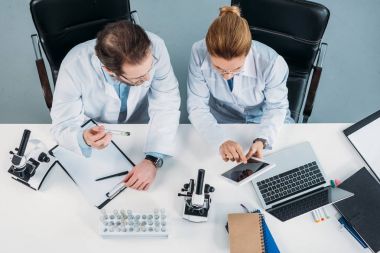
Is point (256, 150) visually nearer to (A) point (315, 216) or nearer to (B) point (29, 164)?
(A) point (315, 216)

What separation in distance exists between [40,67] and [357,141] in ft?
4.52

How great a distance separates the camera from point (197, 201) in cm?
135

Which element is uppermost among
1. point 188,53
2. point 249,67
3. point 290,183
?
point 249,67

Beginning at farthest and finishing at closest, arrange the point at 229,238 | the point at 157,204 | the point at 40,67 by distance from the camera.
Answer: the point at 40,67, the point at 157,204, the point at 229,238

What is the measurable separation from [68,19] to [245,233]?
1072 mm

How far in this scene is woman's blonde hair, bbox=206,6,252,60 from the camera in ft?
4.51

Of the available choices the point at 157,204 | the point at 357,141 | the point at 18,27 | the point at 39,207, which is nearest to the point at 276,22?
the point at 357,141

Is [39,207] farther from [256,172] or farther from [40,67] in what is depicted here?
[256,172]

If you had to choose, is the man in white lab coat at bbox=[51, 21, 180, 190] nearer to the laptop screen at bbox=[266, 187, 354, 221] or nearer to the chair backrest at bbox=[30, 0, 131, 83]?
the chair backrest at bbox=[30, 0, 131, 83]

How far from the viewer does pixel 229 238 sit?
1342mm

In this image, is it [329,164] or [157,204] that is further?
[329,164]

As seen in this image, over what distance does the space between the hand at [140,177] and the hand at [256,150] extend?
0.37 metres

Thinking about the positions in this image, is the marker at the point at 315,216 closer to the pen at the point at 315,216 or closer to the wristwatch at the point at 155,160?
the pen at the point at 315,216

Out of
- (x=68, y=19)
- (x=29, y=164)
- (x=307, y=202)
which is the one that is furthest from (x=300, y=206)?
(x=68, y=19)
